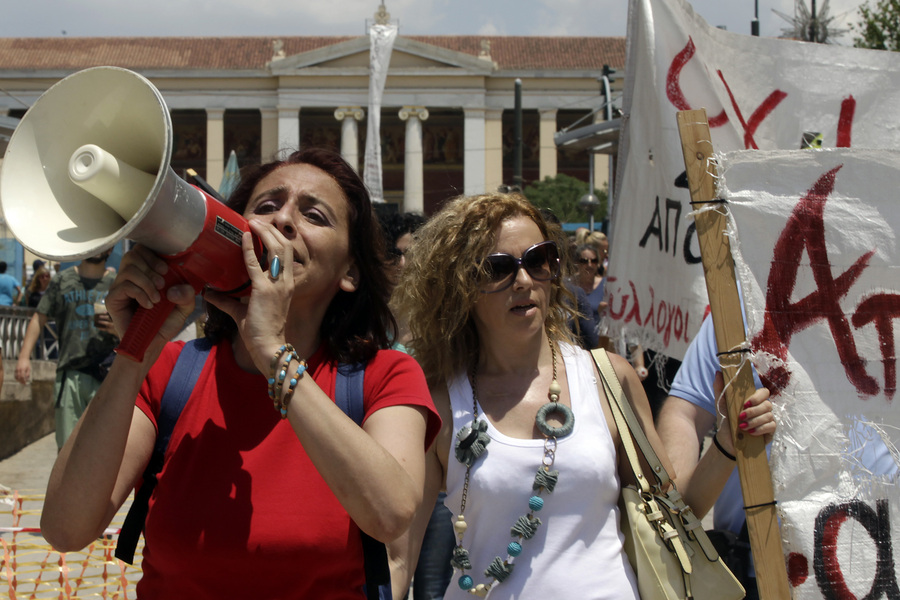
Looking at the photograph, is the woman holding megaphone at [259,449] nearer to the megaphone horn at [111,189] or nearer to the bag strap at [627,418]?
the megaphone horn at [111,189]

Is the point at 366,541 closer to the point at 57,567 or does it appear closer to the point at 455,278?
the point at 455,278

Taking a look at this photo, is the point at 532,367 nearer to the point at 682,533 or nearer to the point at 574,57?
the point at 682,533

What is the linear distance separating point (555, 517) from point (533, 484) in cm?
9

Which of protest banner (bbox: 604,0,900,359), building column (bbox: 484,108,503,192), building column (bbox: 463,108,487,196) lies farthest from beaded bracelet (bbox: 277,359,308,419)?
building column (bbox: 484,108,503,192)

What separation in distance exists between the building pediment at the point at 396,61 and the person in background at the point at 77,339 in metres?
40.7

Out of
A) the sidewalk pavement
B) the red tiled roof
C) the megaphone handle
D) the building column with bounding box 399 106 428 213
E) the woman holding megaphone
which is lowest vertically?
the sidewalk pavement

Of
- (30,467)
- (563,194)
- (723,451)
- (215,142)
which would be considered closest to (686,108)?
(723,451)

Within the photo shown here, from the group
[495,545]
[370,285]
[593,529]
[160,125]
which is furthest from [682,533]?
[160,125]

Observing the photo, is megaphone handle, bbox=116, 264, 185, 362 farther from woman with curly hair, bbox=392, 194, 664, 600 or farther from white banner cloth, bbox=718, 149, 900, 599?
white banner cloth, bbox=718, 149, 900, 599

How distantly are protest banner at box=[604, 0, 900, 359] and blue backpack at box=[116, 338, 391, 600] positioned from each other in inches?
59.0

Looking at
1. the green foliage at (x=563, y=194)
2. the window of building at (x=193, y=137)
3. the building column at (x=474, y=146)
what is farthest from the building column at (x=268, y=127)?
the green foliage at (x=563, y=194)

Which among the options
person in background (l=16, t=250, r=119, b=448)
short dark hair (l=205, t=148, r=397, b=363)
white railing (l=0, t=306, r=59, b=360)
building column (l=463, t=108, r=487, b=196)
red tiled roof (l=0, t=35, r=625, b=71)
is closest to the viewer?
short dark hair (l=205, t=148, r=397, b=363)

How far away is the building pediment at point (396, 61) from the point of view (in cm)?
4444

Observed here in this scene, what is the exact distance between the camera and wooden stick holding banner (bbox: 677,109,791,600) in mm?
1925
